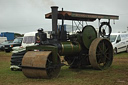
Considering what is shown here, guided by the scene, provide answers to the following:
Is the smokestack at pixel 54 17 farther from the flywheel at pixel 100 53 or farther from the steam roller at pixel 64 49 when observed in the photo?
the flywheel at pixel 100 53

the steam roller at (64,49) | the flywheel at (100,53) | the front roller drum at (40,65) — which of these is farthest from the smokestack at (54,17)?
the flywheel at (100,53)

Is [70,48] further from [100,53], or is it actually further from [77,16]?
[100,53]

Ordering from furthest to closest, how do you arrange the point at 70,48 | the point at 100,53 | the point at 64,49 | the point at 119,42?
1. the point at 119,42
2. the point at 100,53
3. the point at 70,48
4. the point at 64,49

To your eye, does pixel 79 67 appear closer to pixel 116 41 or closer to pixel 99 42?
pixel 99 42

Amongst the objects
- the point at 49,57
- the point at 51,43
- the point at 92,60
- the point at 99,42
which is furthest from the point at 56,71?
the point at 99,42

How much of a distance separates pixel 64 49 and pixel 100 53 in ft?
5.70

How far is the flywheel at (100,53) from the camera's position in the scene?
8.40m

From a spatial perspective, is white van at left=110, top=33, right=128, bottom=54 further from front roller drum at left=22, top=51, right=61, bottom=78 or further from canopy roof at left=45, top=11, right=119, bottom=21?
front roller drum at left=22, top=51, right=61, bottom=78

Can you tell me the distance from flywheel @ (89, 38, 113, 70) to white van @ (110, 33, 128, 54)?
20.1 ft

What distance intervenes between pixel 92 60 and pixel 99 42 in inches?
33.2

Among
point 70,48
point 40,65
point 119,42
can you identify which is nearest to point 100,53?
point 70,48

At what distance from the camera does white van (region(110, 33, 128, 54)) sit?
15.6m

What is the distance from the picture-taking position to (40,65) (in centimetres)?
668

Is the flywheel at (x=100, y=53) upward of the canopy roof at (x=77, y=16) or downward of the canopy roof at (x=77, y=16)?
downward
